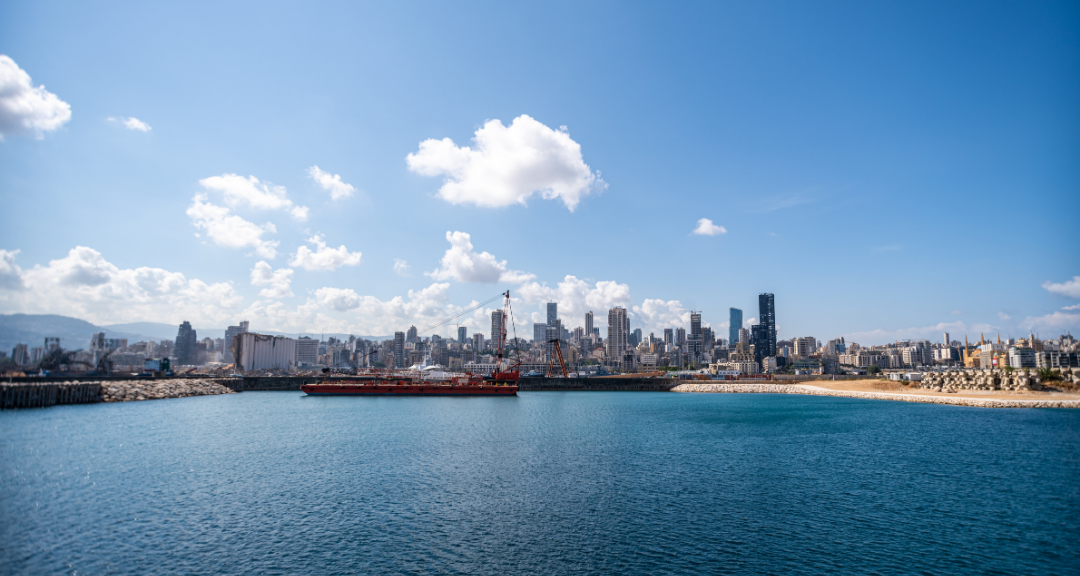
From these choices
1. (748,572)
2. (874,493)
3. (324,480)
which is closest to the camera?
(748,572)

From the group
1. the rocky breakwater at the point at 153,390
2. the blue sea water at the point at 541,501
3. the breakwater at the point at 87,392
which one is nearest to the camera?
the blue sea water at the point at 541,501

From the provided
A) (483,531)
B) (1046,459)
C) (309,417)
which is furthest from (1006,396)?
(309,417)

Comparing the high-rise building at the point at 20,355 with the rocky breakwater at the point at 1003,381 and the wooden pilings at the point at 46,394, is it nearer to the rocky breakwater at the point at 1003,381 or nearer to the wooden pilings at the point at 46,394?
the wooden pilings at the point at 46,394

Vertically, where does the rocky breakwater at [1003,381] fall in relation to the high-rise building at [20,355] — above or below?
below

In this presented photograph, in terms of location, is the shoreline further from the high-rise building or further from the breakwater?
the breakwater

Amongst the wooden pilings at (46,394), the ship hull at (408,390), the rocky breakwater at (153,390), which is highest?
the wooden pilings at (46,394)

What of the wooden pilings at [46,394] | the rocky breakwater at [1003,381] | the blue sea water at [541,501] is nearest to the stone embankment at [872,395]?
the rocky breakwater at [1003,381]

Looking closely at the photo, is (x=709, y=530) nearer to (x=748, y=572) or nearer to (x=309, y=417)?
(x=748, y=572)
